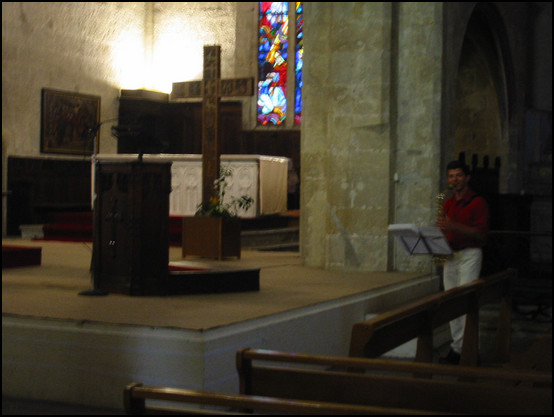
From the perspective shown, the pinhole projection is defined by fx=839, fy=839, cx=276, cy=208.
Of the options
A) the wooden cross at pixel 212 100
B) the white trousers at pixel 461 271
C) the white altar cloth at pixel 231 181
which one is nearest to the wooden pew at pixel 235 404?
the white trousers at pixel 461 271

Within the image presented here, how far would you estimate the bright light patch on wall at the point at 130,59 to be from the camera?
1731 cm

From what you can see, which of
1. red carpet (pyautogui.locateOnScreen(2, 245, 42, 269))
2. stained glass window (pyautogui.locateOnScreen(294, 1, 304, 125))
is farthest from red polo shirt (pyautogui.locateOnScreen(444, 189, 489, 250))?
stained glass window (pyautogui.locateOnScreen(294, 1, 304, 125))

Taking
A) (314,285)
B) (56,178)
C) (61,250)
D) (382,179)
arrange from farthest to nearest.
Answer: (56,178)
(61,250)
(382,179)
(314,285)

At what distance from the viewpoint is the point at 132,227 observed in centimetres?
575

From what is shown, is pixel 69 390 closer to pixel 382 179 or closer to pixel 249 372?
pixel 249 372

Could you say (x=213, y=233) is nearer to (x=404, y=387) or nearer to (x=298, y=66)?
(x=404, y=387)

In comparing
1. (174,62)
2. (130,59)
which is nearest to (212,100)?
(130,59)

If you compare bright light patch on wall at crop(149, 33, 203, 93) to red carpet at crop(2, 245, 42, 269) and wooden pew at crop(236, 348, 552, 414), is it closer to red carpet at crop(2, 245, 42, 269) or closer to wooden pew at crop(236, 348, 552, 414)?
red carpet at crop(2, 245, 42, 269)

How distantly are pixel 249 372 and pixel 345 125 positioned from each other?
541cm

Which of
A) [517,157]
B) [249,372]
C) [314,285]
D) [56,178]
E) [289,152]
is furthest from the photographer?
[289,152]

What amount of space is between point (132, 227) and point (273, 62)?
40.8ft

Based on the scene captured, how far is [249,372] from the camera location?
120 inches

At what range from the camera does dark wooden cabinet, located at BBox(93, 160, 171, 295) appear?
577 centimetres

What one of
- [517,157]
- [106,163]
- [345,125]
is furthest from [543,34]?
[106,163]
